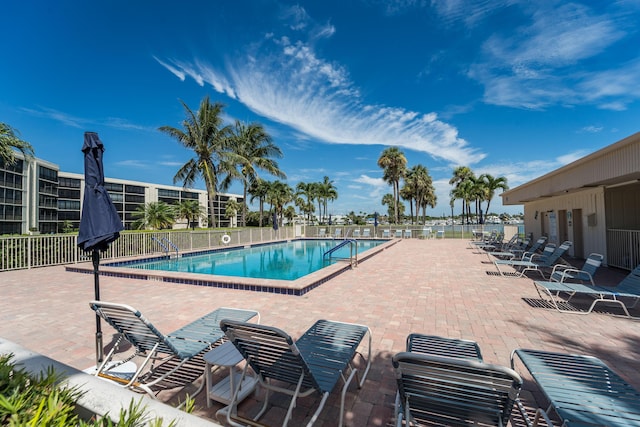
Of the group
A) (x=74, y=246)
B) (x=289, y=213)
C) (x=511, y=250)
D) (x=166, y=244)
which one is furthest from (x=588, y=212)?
(x=289, y=213)

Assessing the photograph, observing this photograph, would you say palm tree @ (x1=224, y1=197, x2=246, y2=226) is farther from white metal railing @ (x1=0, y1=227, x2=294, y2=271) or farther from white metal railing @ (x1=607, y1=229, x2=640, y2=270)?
white metal railing @ (x1=607, y1=229, x2=640, y2=270)

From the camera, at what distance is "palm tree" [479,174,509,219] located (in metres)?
31.6

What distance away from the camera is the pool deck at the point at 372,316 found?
2.76m

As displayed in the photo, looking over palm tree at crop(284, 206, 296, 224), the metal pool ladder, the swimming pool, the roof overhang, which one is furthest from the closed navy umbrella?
palm tree at crop(284, 206, 296, 224)

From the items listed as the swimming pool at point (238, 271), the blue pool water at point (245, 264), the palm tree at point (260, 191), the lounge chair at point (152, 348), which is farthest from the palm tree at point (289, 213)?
the lounge chair at point (152, 348)

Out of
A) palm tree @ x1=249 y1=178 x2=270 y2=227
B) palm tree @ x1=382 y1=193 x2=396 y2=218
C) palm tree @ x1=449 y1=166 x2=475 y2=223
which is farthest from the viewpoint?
palm tree @ x1=382 y1=193 x2=396 y2=218

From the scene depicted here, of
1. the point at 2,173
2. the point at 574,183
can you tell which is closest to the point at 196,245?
the point at 574,183

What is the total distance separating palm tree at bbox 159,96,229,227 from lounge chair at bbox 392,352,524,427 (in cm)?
1730

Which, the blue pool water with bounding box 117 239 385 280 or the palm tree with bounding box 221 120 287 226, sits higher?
the palm tree with bounding box 221 120 287 226

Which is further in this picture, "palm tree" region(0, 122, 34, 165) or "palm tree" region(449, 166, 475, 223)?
"palm tree" region(449, 166, 475, 223)

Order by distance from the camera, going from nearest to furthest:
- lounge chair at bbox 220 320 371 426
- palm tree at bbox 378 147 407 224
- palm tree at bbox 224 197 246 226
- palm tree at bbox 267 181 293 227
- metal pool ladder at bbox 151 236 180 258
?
lounge chair at bbox 220 320 371 426 < metal pool ladder at bbox 151 236 180 258 < palm tree at bbox 378 147 407 224 < palm tree at bbox 267 181 293 227 < palm tree at bbox 224 197 246 226

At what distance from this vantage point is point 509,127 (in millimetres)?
19172

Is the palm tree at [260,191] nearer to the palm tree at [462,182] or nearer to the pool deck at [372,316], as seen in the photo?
the pool deck at [372,316]

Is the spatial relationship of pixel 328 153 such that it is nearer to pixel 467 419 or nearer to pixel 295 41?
pixel 295 41
